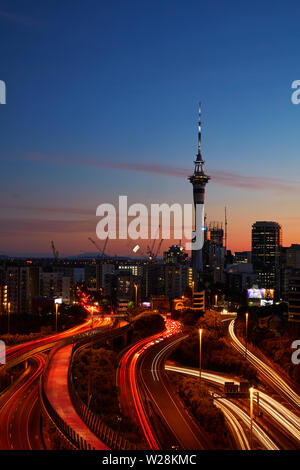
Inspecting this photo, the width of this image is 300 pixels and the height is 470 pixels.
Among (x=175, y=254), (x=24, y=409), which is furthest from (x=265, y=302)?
(x=175, y=254)

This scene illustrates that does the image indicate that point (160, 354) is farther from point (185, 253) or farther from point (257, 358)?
point (185, 253)

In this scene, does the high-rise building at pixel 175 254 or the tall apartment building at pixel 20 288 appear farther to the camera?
the high-rise building at pixel 175 254

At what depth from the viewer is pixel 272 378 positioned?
30.5m

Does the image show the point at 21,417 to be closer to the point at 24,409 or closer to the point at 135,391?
the point at 24,409

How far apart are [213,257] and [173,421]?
127274 millimetres

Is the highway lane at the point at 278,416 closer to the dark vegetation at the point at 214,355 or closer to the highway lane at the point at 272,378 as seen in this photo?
the highway lane at the point at 272,378

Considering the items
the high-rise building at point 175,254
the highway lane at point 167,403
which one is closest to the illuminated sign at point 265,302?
the highway lane at point 167,403

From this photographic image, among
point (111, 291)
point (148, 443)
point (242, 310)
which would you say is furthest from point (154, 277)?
point (148, 443)

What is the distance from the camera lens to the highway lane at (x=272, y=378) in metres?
26.6

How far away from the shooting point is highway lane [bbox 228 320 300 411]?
26594 mm

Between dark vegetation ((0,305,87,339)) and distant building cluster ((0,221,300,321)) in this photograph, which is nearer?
dark vegetation ((0,305,87,339))

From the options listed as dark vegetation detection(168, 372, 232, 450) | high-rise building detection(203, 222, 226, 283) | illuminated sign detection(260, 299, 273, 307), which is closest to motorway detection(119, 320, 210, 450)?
dark vegetation detection(168, 372, 232, 450)

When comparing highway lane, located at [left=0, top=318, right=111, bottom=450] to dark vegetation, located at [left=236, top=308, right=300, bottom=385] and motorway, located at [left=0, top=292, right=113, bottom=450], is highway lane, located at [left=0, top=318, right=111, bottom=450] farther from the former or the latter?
dark vegetation, located at [left=236, top=308, right=300, bottom=385]

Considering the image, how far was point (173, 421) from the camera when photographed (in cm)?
Answer: 2059
